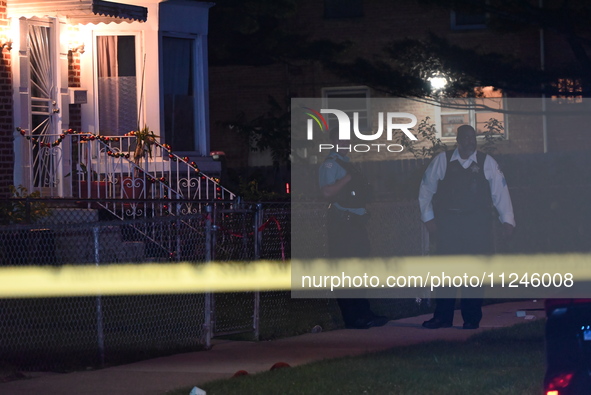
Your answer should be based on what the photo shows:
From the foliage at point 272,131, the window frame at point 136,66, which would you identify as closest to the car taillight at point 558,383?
the window frame at point 136,66

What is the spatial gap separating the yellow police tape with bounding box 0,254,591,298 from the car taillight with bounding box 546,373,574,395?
5.64m

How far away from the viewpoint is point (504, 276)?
14273 mm

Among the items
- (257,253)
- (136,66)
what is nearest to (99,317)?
(257,253)

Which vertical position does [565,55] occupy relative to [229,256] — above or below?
above

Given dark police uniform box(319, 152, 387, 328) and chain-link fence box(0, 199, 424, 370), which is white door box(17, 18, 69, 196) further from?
dark police uniform box(319, 152, 387, 328)

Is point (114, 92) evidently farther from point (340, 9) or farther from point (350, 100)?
point (340, 9)

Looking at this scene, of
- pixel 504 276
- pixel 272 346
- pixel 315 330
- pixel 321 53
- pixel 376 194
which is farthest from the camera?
pixel 376 194

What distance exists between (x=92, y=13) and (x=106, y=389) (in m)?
8.86

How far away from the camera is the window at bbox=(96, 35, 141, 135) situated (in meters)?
16.0

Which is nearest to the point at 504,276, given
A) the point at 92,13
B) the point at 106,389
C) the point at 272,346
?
the point at 272,346

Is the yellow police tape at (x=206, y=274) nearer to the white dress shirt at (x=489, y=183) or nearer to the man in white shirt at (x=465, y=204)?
the man in white shirt at (x=465, y=204)

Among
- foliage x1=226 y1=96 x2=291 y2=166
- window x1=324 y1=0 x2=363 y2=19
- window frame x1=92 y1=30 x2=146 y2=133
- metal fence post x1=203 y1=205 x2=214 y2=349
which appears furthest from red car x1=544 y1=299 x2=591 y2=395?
window x1=324 y1=0 x2=363 y2=19

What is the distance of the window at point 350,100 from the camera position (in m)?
25.6

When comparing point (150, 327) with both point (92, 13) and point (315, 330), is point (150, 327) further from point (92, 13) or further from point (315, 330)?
point (92, 13)
